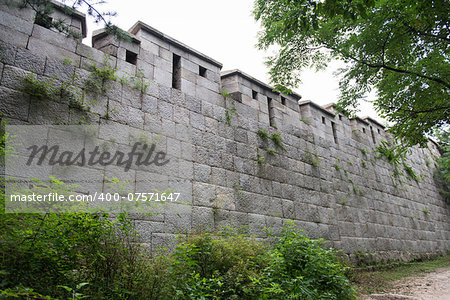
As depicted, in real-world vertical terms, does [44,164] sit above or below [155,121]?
below

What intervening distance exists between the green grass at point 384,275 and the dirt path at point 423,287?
0.19m

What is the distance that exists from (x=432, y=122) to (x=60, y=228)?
7593mm

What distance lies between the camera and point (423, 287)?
591 centimetres

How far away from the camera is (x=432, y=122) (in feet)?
22.9

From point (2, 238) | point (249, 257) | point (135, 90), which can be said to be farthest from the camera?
point (135, 90)

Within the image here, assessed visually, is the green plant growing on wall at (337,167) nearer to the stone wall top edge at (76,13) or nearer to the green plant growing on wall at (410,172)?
the green plant growing on wall at (410,172)

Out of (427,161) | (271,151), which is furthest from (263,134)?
(427,161)

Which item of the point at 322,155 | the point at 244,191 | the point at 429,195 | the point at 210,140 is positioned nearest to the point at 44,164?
the point at 210,140

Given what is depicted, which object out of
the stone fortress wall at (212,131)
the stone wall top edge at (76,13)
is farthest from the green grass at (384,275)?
the stone wall top edge at (76,13)

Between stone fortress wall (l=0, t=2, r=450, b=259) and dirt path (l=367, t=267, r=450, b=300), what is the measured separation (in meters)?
1.27

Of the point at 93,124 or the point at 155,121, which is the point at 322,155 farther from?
the point at 93,124

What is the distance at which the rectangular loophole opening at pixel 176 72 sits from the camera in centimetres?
542

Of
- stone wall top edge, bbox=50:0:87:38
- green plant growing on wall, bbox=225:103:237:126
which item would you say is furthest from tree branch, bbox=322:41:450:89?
stone wall top edge, bbox=50:0:87:38

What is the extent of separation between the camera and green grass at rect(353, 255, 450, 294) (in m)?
5.78
